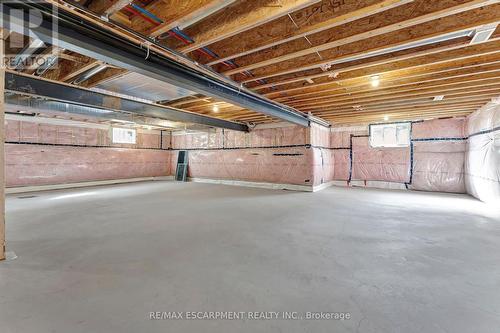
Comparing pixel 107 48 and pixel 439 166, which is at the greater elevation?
pixel 107 48

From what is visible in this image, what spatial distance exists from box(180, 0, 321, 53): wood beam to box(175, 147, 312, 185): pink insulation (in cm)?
507

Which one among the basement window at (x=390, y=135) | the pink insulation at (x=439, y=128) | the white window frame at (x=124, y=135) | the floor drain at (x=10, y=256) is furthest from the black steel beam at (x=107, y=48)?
the white window frame at (x=124, y=135)

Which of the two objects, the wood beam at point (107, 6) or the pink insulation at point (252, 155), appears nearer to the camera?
the wood beam at point (107, 6)

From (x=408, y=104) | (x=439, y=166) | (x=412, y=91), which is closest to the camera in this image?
(x=412, y=91)

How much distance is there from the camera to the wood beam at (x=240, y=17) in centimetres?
191

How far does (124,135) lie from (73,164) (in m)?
2.06

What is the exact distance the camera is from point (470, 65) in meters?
2.99

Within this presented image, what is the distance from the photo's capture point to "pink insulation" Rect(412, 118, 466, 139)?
6.41 metres

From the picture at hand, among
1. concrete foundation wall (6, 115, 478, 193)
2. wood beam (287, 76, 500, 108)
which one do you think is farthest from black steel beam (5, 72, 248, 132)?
concrete foundation wall (6, 115, 478, 193)

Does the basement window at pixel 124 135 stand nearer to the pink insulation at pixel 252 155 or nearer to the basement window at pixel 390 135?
the pink insulation at pixel 252 155

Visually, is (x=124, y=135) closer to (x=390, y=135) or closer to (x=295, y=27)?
(x=295, y=27)

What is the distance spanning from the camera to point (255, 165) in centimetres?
790

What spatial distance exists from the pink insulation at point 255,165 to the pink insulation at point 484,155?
3.85 meters

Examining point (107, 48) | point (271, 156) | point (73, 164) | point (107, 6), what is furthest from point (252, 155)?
point (107, 6)
